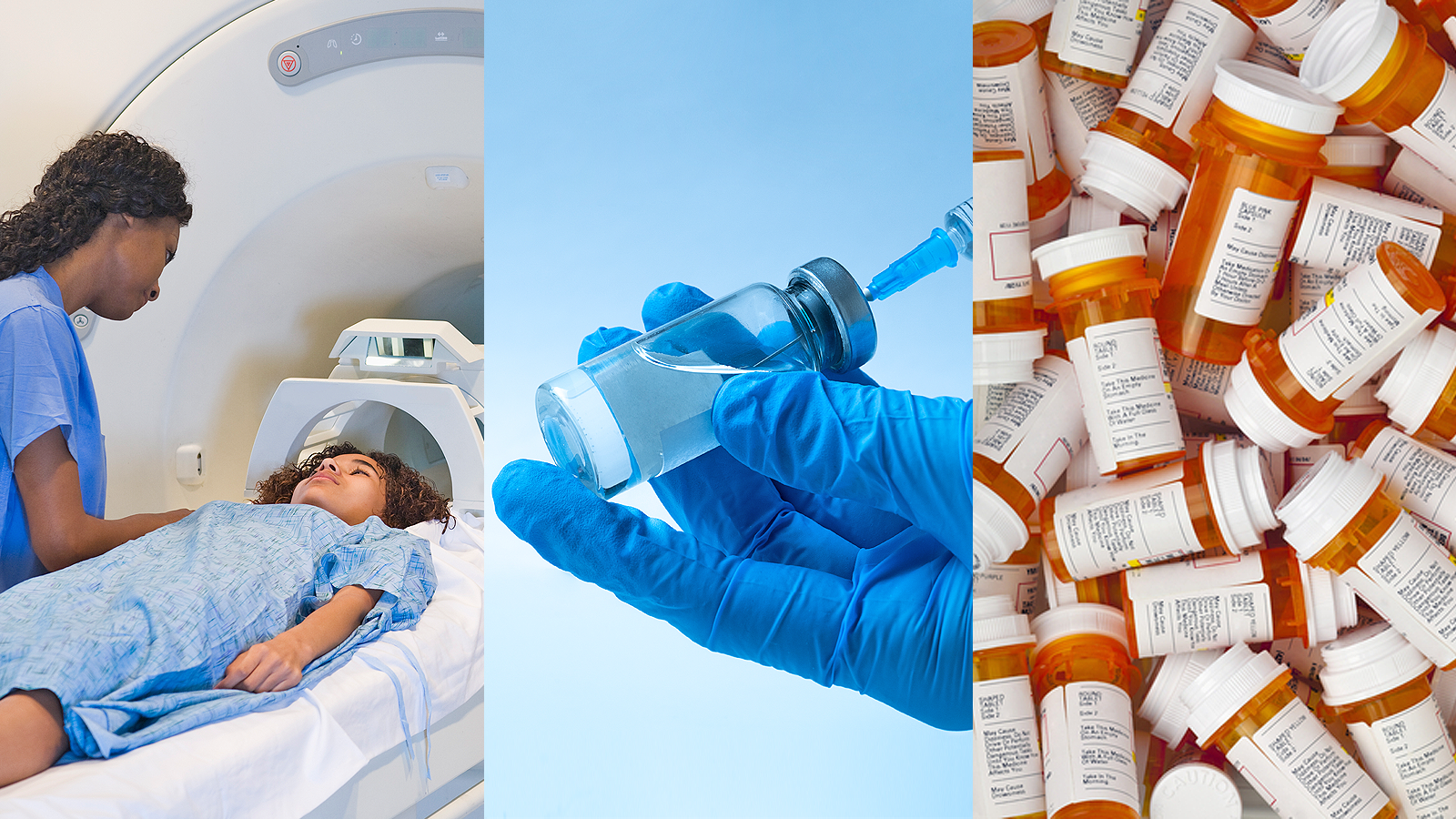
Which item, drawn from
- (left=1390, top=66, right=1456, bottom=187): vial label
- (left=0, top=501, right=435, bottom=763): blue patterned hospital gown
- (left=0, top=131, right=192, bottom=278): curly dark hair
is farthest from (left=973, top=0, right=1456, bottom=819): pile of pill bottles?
(left=0, top=131, right=192, bottom=278): curly dark hair

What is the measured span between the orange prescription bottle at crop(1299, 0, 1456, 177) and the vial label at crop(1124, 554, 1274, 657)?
362mm

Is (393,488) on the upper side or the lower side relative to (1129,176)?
lower

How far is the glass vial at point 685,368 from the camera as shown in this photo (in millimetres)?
536

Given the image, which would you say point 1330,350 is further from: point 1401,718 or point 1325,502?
point 1401,718

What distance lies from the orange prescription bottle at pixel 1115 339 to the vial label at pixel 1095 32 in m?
0.14

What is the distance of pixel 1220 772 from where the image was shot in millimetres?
748

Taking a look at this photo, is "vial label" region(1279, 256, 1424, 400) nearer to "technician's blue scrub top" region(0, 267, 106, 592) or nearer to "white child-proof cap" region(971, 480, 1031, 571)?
"white child-proof cap" region(971, 480, 1031, 571)

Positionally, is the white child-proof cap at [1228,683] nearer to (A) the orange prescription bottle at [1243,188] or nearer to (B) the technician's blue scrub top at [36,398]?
(A) the orange prescription bottle at [1243,188]

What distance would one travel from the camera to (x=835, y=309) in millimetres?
583

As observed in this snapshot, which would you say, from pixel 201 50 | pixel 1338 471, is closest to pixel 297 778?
pixel 201 50

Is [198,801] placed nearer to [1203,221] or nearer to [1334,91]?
[1203,221]

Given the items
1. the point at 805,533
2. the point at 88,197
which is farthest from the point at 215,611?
the point at 805,533

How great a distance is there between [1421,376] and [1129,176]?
0.29 m

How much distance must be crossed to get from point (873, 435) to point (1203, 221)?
35cm
